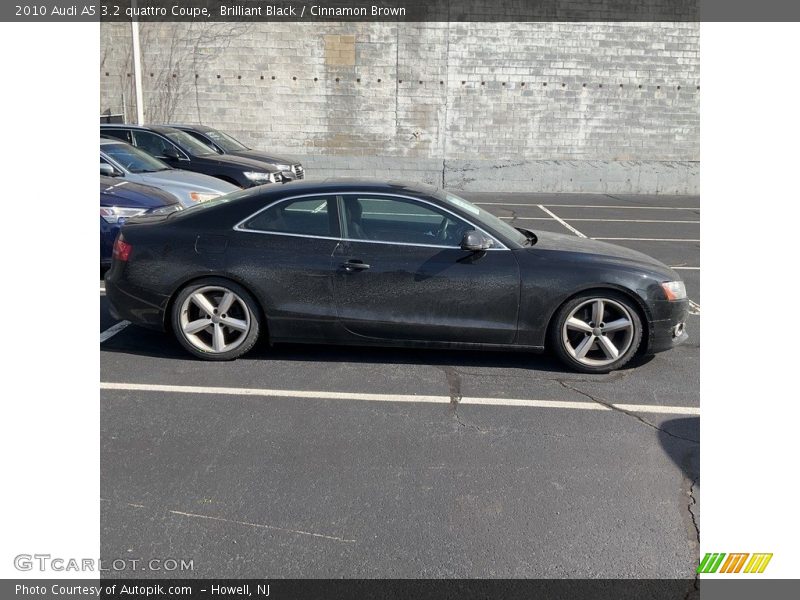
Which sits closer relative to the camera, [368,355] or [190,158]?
[368,355]

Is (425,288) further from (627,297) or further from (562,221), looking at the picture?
(562,221)

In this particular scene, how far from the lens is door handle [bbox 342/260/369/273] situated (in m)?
5.71

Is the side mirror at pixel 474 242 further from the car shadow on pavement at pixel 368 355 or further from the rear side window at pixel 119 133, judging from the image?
the rear side window at pixel 119 133

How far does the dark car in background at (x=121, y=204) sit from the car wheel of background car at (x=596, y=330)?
457 cm

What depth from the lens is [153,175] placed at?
10.3 m

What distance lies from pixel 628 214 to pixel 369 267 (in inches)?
451

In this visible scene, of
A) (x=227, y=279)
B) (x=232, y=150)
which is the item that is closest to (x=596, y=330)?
(x=227, y=279)

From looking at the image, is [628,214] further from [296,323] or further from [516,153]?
[296,323]

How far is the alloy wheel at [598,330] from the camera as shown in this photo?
18.8 ft

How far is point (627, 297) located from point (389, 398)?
1985 mm

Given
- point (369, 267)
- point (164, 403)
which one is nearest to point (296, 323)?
point (369, 267)
